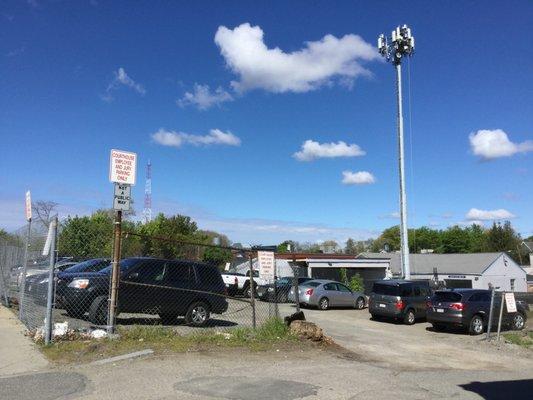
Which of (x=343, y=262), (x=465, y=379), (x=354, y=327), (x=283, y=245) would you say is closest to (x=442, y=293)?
(x=354, y=327)

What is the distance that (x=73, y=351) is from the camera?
9273mm

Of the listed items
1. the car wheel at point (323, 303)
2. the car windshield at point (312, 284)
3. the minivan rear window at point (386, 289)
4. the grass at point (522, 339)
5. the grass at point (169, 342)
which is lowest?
the grass at point (522, 339)

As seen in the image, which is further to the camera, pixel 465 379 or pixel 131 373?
pixel 465 379

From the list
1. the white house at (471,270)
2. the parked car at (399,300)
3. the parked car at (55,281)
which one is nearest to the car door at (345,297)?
the parked car at (399,300)

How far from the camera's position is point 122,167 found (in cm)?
1044

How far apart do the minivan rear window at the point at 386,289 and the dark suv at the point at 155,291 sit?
11212mm

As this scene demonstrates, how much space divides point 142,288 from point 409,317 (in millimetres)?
14166

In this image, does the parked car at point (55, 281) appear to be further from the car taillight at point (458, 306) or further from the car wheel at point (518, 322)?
the car wheel at point (518, 322)

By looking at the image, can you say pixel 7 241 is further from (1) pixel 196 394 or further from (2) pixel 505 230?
(2) pixel 505 230

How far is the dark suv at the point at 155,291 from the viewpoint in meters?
12.8

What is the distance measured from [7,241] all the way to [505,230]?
297ft

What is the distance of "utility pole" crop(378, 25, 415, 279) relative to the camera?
37622 millimetres

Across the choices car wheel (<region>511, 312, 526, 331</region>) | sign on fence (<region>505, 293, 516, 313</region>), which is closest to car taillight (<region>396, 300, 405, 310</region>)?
car wheel (<region>511, 312, 526, 331</region>)

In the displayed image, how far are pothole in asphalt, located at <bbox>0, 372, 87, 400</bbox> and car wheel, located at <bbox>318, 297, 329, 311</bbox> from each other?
19550 mm
